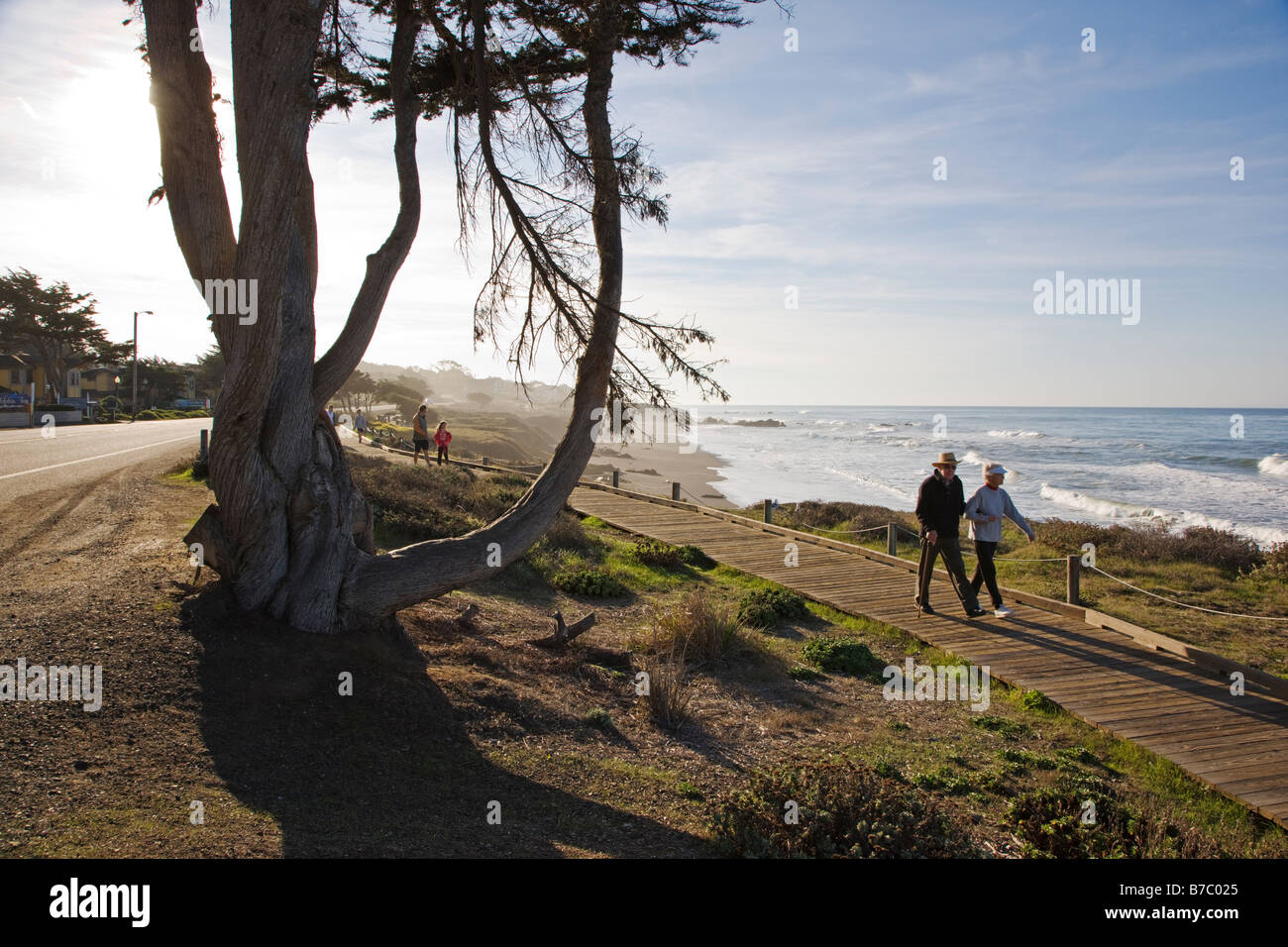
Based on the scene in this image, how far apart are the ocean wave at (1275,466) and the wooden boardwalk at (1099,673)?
4078 cm

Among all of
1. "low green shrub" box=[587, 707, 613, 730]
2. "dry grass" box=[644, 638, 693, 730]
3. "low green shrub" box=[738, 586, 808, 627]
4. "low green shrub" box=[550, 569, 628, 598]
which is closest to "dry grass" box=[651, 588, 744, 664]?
"low green shrub" box=[738, 586, 808, 627]

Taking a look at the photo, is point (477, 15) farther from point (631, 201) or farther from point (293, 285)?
point (293, 285)

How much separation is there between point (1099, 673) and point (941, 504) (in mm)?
2592

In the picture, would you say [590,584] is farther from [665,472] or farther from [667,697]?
[665,472]

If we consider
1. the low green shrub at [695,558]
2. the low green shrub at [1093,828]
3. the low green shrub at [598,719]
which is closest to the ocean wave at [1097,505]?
the low green shrub at [695,558]

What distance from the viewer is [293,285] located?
19.6 ft

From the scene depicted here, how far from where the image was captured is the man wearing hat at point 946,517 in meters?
9.91

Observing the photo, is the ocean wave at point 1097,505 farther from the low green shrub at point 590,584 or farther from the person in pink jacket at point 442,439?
the low green shrub at point 590,584

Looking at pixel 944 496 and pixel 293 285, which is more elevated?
pixel 293 285

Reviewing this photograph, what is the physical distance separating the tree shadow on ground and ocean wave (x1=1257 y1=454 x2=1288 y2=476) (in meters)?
49.6

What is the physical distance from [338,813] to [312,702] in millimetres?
1271

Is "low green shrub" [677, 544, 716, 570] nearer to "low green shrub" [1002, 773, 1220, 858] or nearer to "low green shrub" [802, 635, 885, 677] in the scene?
"low green shrub" [802, 635, 885, 677]
